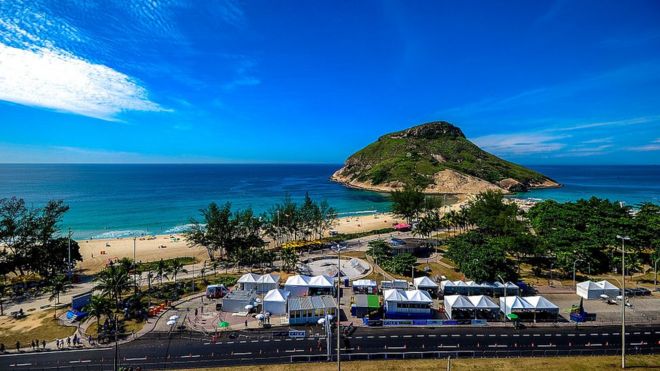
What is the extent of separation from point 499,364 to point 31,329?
42732mm

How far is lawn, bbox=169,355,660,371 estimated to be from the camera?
87.1 feet

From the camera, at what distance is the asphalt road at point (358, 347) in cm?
2811

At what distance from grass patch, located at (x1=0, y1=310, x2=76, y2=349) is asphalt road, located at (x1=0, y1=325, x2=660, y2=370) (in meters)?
3.22

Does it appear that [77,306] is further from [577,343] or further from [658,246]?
[658,246]

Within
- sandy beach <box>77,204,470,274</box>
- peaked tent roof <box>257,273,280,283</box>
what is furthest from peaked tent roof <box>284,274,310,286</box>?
sandy beach <box>77,204,470,274</box>

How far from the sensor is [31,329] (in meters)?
33.8

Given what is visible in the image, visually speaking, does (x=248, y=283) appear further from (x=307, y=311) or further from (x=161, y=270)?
(x=161, y=270)

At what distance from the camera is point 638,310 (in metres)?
37.8

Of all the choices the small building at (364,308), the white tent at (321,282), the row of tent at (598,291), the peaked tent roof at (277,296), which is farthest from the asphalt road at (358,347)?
the white tent at (321,282)

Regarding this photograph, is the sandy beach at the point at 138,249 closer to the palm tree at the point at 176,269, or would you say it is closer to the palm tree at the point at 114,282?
the palm tree at the point at 176,269

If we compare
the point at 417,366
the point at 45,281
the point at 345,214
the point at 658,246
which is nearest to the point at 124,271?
the point at 45,281

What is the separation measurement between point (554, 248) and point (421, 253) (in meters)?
20.1

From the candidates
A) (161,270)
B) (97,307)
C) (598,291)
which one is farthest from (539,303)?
(161,270)

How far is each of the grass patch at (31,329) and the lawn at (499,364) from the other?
1771 centimetres
